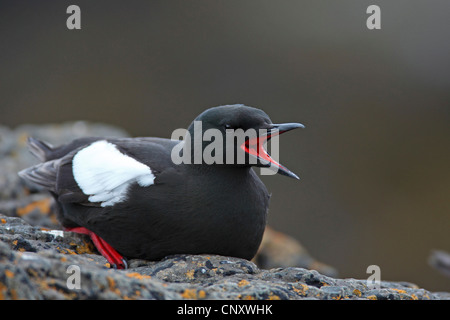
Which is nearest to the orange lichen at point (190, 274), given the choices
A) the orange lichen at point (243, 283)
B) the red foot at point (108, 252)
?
the orange lichen at point (243, 283)

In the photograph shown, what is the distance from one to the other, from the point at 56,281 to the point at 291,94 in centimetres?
1003

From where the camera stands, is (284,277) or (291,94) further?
(291,94)

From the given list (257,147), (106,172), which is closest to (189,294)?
(257,147)

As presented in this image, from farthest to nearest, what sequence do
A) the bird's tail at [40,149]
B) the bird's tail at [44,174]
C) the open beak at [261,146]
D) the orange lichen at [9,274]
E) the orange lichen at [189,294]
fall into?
the bird's tail at [40,149] < the bird's tail at [44,174] < the open beak at [261,146] < the orange lichen at [189,294] < the orange lichen at [9,274]

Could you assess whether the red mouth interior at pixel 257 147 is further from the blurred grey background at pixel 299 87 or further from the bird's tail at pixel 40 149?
the blurred grey background at pixel 299 87

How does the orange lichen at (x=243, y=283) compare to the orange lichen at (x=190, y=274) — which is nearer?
the orange lichen at (x=243, y=283)

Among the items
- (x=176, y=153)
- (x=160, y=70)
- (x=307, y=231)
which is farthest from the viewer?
(x=160, y=70)

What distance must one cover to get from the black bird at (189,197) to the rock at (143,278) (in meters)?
0.17

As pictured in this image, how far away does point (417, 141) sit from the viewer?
39.6 feet

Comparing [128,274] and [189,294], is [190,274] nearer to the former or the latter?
[128,274]

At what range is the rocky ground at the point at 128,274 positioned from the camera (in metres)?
2.70
